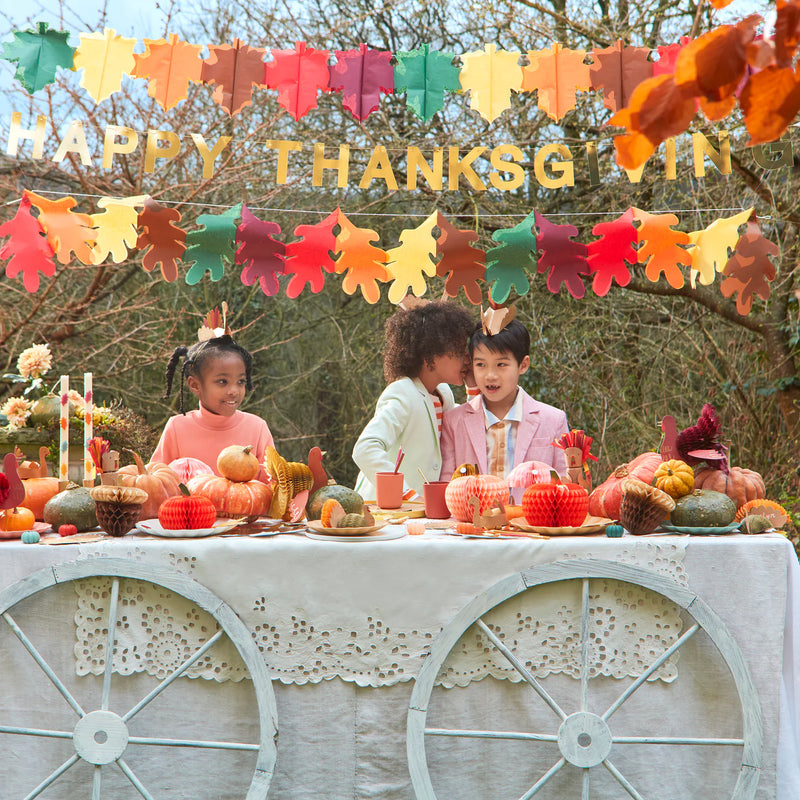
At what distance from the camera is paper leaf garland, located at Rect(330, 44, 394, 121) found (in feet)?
8.01

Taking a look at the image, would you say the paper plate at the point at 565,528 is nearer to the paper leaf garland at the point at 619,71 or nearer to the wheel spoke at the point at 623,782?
the wheel spoke at the point at 623,782

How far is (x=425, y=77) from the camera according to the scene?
2445 mm

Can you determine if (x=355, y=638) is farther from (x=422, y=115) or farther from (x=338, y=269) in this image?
(x=422, y=115)

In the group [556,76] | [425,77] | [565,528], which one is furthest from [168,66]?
[565,528]

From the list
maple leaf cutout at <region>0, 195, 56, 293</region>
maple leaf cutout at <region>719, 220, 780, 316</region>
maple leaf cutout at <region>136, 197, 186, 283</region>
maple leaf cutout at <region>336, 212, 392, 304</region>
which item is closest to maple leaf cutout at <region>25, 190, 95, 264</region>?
maple leaf cutout at <region>0, 195, 56, 293</region>

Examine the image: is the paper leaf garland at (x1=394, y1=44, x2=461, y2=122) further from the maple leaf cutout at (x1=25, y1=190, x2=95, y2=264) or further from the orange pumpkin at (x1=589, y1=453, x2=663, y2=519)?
the orange pumpkin at (x1=589, y1=453, x2=663, y2=519)

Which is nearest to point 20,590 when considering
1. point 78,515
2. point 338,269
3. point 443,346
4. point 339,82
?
point 78,515

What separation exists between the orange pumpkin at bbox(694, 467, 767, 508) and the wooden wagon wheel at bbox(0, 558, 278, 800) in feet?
3.95

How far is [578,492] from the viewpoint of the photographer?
2066mm

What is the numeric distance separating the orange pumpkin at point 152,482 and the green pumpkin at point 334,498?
14.2 inches

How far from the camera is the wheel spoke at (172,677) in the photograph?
188 cm

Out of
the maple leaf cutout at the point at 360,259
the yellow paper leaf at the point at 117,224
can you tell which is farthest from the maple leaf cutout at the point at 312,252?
the yellow paper leaf at the point at 117,224

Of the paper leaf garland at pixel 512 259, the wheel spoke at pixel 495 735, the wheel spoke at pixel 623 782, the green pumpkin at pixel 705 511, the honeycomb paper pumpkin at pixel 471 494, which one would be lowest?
the wheel spoke at pixel 623 782

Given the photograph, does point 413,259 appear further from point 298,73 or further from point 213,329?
point 213,329
